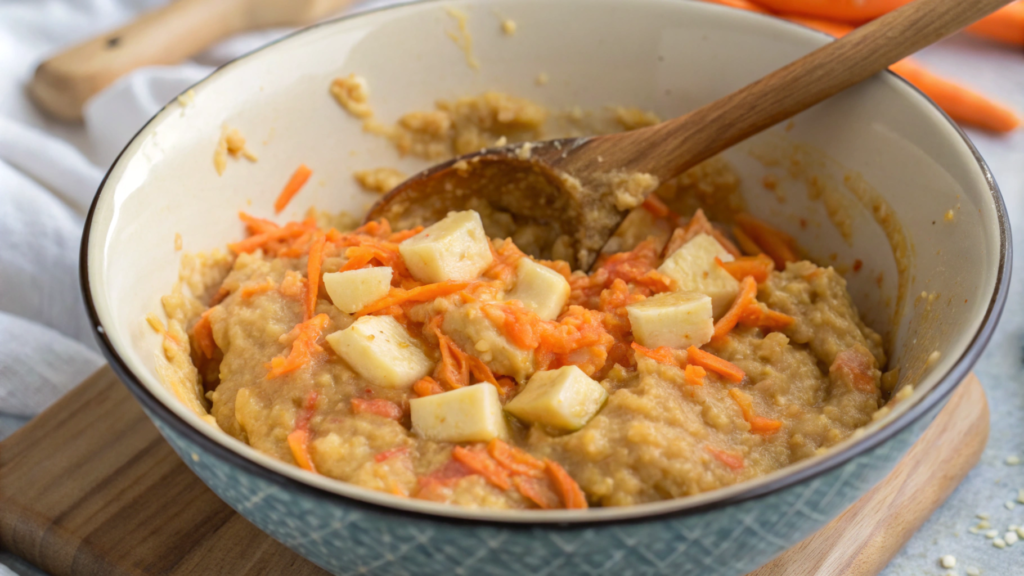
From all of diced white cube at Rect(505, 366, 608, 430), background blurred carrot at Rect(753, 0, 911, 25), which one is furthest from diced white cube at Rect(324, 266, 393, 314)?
background blurred carrot at Rect(753, 0, 911, 25)

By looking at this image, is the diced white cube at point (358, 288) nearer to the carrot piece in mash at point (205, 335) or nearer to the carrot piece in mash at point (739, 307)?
the carrot piece in mash at point (205, 335)

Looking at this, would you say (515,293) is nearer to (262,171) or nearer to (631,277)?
(631,277)

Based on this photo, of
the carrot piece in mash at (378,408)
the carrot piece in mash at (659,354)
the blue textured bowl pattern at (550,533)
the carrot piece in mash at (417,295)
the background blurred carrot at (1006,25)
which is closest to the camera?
the blue textured bowl pattern at (550,533)

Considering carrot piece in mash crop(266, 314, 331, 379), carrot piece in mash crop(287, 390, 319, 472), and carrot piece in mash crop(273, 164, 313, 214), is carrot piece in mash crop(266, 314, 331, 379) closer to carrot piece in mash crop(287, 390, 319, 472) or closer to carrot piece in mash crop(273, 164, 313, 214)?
carrot piece in mash crop(287, 390, 319, 472)

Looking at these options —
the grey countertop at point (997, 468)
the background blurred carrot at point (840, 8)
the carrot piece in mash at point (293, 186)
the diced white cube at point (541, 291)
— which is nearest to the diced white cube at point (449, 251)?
the diced white cube at point (541, 291)

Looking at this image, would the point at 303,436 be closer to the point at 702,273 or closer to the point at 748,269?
the point at 702,273

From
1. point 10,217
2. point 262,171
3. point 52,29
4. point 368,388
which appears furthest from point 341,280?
point 52,29
